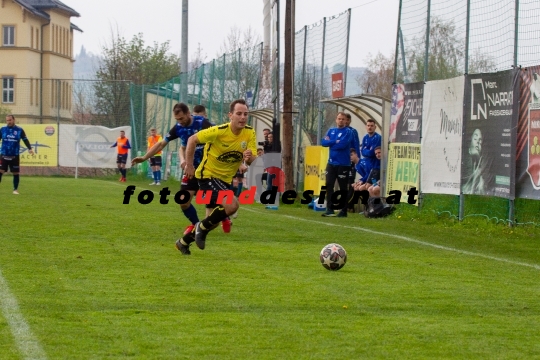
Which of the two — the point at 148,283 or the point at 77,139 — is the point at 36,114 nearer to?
the point at 77,139

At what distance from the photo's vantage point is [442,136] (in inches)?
687

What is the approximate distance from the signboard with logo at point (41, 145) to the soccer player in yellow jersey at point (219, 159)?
94.5ft

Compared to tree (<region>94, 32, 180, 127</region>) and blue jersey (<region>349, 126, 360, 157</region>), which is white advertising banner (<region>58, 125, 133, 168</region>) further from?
blue jersey (<region>349, 126, 360, 157</region>)

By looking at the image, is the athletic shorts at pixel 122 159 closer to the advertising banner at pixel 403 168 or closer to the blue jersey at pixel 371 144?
the blue jersey at pixel 371 144

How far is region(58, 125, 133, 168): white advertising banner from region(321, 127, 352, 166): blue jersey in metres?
22.3

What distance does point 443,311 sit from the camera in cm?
744

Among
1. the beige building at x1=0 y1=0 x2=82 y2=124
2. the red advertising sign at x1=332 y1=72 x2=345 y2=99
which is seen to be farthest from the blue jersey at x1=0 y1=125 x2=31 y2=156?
the beige building at x1=0 y1=0 x2=82 y2=124

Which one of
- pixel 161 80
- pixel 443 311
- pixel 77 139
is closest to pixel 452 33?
pixel 443 311

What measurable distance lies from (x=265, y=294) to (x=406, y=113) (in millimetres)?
11334

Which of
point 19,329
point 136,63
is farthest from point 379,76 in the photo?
point 19,329

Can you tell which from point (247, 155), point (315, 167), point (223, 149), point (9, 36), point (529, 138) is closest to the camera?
point (247, 155)

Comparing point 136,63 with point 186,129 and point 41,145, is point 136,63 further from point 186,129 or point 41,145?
point 186,129

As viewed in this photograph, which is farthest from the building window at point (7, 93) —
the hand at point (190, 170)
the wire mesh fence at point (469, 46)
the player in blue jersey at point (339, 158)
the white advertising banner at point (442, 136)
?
the hand at point (190, 170)

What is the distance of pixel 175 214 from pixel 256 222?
7.07 feet
